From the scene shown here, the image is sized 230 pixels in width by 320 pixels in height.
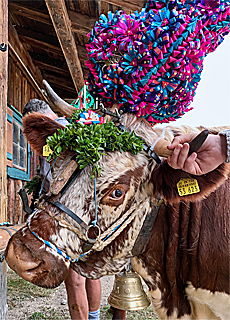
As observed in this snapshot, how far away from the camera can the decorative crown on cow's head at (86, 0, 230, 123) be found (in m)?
1.61

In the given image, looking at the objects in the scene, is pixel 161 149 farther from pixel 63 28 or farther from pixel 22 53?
pixel 22 53

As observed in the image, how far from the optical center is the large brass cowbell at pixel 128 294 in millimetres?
2844

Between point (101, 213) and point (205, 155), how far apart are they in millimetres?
636

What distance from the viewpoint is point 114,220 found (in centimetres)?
156

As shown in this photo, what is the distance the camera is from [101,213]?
5.00 ft

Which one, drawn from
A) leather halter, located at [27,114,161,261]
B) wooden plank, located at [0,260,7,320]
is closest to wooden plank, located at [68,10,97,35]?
leather halter, located at [27,114,161,261]

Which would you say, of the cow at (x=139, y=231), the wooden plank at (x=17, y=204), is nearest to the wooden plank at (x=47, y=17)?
the wooden plank at (x=17, y=204)

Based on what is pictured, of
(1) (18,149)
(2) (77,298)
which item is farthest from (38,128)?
(1) (18,149)

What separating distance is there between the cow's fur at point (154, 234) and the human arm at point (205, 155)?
10cm

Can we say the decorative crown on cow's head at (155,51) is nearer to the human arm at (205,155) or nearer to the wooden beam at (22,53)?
the human arm at (205,155)

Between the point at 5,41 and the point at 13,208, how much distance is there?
14.6 feet

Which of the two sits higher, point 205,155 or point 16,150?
point 16,150

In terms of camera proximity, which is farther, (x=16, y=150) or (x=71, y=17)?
(x=16, y=150)

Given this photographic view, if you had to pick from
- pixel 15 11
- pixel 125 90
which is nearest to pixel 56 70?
pixel 15 11
